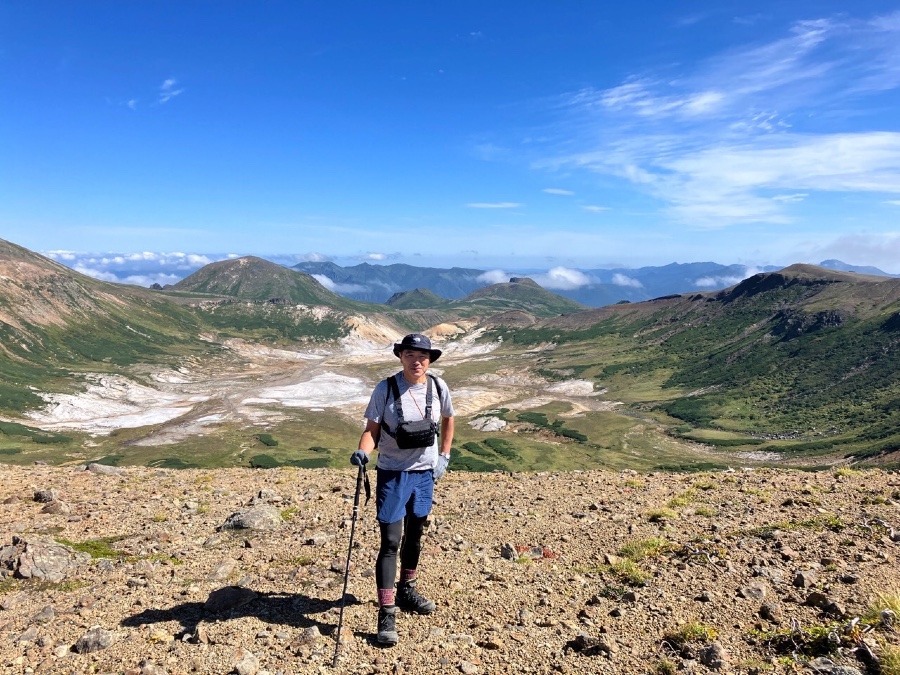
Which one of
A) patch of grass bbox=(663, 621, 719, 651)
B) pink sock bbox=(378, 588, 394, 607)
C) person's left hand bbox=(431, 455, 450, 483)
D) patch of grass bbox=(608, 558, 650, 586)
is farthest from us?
patch of grass bbox=(608, 558, 650, 586)

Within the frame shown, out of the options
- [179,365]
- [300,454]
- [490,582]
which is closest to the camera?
[490,582]

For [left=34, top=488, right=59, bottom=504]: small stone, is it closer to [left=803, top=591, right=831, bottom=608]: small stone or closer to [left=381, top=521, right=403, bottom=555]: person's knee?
[left=381, top=521, right=403, bottom=555]: person's knee

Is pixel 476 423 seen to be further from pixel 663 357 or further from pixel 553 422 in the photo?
pixel 663 357

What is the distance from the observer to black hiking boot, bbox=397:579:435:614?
7988 millimetres

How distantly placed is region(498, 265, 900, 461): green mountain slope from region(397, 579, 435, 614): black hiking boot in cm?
10339

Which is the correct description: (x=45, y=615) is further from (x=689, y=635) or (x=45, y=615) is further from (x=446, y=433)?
(x=689, y=635)

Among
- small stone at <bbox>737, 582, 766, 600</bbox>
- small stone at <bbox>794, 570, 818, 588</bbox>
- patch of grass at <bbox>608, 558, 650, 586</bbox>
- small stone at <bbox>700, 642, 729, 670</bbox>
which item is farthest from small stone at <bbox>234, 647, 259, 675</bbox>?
small stone at <bbox>794, 570, 818, 588</bbox>

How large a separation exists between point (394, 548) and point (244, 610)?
8.96 feet

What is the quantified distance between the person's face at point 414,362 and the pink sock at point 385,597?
3.03m

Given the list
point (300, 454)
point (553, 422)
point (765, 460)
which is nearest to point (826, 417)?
point (765, 460)

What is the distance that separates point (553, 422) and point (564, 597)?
110231mm

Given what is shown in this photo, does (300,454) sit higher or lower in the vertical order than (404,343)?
lower

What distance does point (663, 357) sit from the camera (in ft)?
614

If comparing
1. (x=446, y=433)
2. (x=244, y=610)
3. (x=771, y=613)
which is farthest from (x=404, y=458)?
(x=771, y=613)
